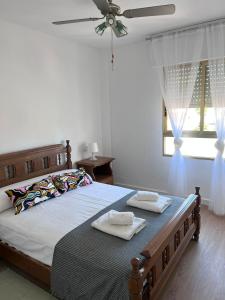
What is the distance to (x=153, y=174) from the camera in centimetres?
421

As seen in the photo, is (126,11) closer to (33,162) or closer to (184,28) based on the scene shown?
(184,28)

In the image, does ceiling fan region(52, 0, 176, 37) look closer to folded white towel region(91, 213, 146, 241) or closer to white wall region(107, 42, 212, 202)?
folded white towel region(91, 213, 146, 241)

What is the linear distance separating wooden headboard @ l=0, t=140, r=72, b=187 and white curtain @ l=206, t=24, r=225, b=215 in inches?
86.2

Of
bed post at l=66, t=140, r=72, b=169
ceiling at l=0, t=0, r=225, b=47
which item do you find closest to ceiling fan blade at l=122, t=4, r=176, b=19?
ceiling at l=0, t=0, r=225, b=47

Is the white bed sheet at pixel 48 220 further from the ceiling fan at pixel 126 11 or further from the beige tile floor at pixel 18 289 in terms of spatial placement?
the ceiling fan at pixel 126 11

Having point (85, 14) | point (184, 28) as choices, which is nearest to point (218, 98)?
point (184, 28)

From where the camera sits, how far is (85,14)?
2727 millimetres

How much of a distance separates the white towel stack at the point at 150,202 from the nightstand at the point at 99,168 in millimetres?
1387

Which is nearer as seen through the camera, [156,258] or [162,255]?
[156,258]

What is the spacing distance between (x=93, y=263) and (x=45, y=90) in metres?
2.52

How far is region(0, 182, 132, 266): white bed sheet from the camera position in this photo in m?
2.05

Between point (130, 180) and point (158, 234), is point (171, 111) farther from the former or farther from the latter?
point (158, 234)

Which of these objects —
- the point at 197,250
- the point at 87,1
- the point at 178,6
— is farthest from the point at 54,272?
the point at 178,6

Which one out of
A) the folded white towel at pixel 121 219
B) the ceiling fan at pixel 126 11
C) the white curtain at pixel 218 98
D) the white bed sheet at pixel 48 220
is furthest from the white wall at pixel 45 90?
the white curtain at pixel 218 98
